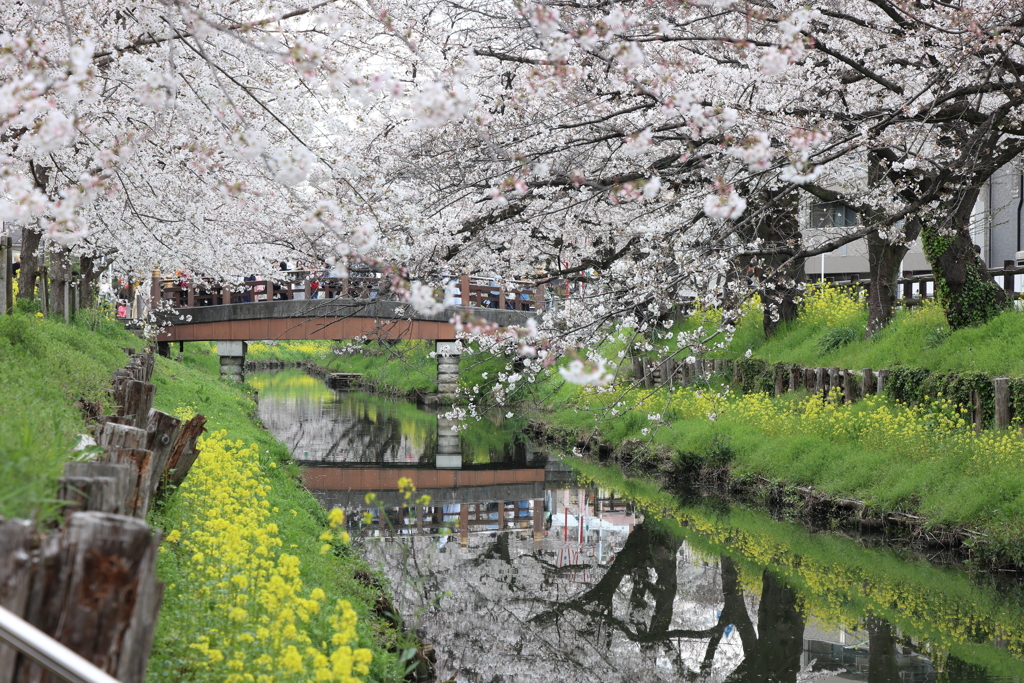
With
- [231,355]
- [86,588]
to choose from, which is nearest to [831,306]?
[86,588]

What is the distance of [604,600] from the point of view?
10.1 m

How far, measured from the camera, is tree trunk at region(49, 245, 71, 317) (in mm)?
15391

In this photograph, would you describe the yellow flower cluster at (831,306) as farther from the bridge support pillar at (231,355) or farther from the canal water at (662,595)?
the bridge support pillar at (231,355)

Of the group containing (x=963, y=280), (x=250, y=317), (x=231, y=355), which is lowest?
(x=231, y=355)

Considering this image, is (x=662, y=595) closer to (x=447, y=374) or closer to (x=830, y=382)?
(x=830, y=382)

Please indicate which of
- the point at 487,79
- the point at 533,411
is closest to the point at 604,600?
the point at 487,79

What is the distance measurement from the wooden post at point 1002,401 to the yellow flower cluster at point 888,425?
17cm

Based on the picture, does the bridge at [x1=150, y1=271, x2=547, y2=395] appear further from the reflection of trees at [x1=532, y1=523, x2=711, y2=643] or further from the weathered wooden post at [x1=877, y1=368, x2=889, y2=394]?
the reflection of trees at [x1=532, y1=523, x2=711, y2=643]

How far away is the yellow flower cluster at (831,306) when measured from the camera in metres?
18.3

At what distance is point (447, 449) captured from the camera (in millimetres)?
21891

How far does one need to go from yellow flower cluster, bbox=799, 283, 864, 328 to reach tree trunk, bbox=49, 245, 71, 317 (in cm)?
1443

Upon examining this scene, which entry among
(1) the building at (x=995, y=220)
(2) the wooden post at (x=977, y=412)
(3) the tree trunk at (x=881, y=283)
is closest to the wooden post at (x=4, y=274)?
(2) the wooden post at (x=977, y=412)

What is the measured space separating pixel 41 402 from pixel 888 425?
35.5ft

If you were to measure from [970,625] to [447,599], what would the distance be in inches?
204
